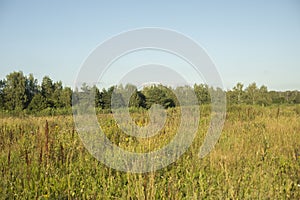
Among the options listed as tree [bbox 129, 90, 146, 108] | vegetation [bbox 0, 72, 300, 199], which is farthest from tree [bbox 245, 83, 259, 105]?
vegetation [bbox 0, 72, 300, 199]

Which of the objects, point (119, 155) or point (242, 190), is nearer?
point (242, 190)

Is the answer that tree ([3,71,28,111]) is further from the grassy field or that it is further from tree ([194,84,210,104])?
the grassy field

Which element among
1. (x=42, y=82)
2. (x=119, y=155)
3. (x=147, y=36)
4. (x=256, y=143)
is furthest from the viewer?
(x=42, y=82)

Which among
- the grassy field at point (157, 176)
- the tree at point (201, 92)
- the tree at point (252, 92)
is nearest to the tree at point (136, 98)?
the tree at point (201, 92)

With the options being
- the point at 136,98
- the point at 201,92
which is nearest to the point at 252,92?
the point at 201,92

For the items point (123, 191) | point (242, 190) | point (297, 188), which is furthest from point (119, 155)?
point (297, 188)

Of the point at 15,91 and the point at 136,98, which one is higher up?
the point at 15,91

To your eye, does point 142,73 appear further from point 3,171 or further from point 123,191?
point 3,171

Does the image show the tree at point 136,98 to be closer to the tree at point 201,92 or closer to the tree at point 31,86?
the tree at point 201,92

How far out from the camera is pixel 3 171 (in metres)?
3.62

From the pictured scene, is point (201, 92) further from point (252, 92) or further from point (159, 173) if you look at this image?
point (252, 92)

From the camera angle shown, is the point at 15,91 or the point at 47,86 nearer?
the point at 15,91

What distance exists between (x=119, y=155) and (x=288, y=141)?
3.82m

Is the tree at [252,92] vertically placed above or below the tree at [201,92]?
above
